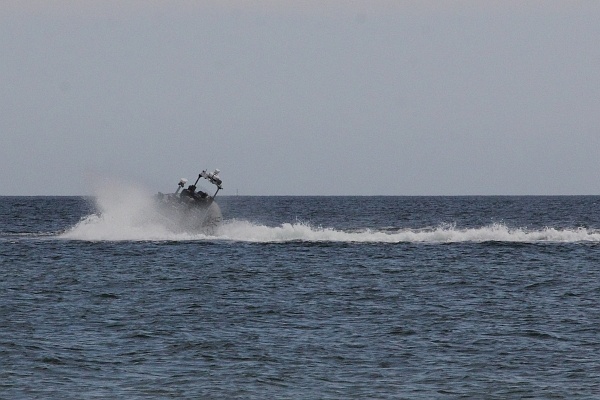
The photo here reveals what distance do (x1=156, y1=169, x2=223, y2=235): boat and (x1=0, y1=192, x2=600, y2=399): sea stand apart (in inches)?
174

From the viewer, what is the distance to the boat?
56406 mm

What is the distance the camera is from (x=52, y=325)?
2688 centimetres

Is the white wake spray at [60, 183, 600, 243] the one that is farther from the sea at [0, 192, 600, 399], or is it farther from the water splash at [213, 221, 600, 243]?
the sea at [0, 192, 600, 399]

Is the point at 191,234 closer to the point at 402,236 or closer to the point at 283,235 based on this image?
the point at 283,235

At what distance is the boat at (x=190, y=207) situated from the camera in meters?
56.4

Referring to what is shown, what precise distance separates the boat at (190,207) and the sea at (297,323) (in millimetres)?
4419

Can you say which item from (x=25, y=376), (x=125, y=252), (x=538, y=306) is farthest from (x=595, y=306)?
(x=125, y=252)

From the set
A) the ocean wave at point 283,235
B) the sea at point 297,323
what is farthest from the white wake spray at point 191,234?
the sea at point 297,323

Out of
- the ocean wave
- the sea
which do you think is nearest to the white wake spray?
Answer: the ocean wave

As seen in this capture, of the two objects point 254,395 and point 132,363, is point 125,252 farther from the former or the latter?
point 254,395

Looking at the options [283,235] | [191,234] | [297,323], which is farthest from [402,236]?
[297,323]

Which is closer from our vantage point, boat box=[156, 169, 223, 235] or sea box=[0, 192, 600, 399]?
sea box=[0, 192, 600, 399]

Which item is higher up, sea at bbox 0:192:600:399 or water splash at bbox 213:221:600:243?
water splash at bbox 213:221:600:243

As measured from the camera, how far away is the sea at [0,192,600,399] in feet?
66.6
